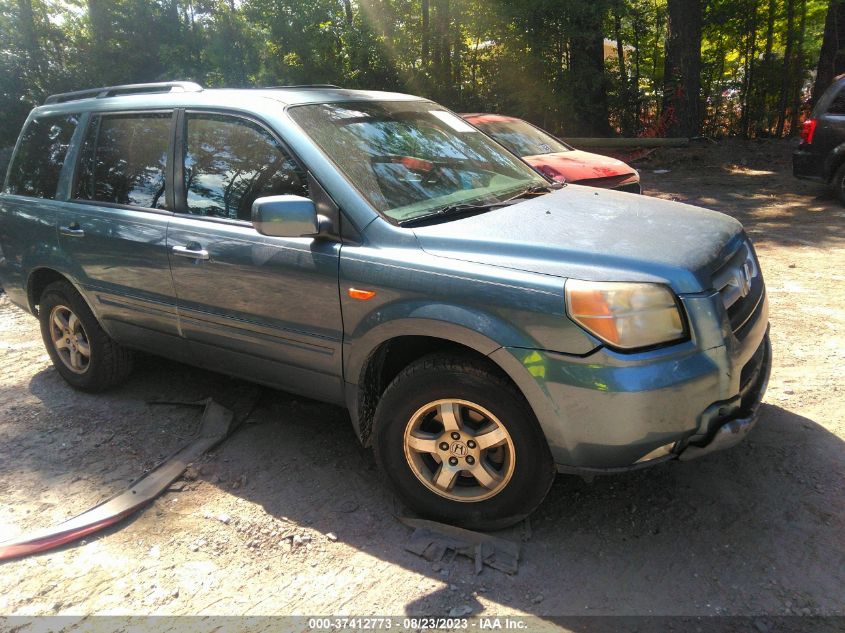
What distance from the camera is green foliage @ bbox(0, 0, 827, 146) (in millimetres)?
15453

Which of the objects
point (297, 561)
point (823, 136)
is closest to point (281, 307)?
point (297, 561)

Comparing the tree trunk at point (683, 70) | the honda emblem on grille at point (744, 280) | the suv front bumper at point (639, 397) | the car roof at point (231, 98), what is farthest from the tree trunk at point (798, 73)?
the suv front bumper at point (639, 397)

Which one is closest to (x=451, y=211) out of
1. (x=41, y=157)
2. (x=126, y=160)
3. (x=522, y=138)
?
(x=126, y=160)

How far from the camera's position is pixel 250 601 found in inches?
109

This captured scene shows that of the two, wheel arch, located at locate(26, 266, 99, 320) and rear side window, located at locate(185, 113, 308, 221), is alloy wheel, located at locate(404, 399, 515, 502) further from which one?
wheel arch, located at locate(26, 266, 99, 320)

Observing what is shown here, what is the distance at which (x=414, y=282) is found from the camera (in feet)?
9.52

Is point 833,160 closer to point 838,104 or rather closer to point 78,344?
point 838,104

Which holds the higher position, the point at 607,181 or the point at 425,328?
the point at 425,328

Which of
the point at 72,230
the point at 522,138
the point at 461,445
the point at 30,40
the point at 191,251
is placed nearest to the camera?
the point at 461,445

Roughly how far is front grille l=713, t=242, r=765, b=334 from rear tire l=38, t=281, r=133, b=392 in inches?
143

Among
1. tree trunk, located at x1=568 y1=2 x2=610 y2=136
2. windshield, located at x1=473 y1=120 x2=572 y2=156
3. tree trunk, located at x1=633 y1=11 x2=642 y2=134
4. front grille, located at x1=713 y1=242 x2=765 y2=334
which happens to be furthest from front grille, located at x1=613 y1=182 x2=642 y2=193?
tree trunk, located at x1=633 y1=11 x2=642 y2=134

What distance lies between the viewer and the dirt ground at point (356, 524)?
8.91ft

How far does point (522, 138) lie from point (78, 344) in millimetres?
6289

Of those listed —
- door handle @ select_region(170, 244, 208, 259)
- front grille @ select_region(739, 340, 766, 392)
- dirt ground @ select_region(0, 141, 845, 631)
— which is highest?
door handle @ select_region(170, 244, 208, 259)
